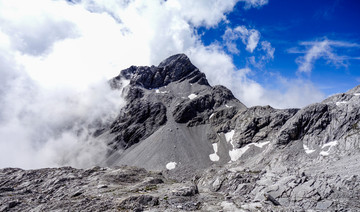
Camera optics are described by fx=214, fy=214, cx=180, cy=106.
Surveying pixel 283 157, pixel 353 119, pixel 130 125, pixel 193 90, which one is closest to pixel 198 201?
pixel 283 157

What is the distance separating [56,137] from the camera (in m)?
191

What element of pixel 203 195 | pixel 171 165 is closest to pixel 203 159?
pixel 171 165

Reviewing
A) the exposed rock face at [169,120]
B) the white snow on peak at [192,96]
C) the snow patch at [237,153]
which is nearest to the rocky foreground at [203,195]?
the snow patch at [237,153]

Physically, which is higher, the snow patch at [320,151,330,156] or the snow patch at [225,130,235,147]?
the snow patch at [225,130,235,147]

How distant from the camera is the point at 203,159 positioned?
108 m

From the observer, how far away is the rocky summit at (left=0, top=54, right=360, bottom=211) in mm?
30016

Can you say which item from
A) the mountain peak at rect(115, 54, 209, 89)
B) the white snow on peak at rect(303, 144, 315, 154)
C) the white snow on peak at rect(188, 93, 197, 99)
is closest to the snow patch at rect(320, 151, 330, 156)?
the white snow on peak at rect(303, 144, 315, 154)

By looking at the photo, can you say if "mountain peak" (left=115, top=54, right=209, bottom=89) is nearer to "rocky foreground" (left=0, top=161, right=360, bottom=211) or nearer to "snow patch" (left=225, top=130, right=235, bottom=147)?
"snow patch" (left=225, top=130, right=235, bottom=147)

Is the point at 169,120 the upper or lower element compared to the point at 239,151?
upper

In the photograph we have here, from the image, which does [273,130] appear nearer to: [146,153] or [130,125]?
[146,153]

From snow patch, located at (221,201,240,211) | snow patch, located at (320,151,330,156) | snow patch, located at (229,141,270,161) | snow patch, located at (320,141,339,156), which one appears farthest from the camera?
snow patch, located at (229,141,270,161)

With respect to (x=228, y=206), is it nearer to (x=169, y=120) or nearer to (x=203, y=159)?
(x=203, y=159)

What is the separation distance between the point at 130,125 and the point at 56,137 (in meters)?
86.4

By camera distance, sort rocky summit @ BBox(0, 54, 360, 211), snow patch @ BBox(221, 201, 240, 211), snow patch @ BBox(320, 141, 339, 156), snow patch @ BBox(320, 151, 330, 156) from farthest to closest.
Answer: snow patch @ BBox(320, 141, 339, 156) < snow patch @ BBox(320, 151, 330, 156) < rocky summit @ BBox(0, 54, 360, 211) < snow patch @ BBox(221, 201, 240, 211)
